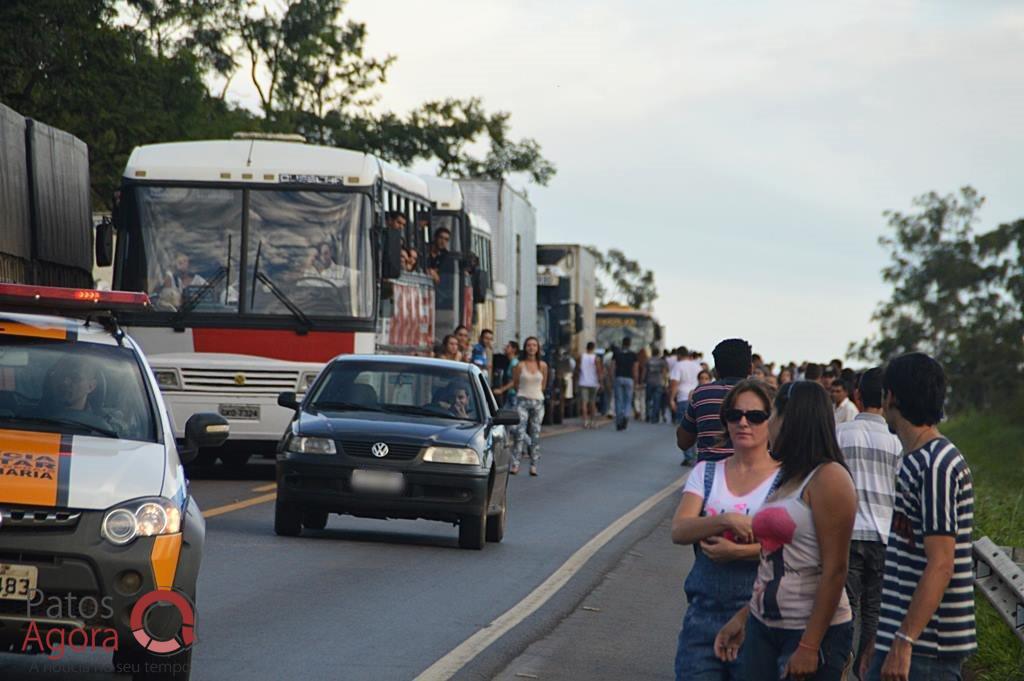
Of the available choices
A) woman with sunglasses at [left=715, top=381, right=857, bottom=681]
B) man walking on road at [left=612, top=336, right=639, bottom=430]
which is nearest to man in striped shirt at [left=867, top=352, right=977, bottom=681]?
woman with sunglasses at [left=715, top=381, right=857, bottom=681]

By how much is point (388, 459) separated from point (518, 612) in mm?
3312

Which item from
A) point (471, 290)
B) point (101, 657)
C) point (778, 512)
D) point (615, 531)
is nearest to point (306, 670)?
point (101, 657)

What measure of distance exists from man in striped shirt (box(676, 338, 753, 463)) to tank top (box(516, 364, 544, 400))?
48.3ft

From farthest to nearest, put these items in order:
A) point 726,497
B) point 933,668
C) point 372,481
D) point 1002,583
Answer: point 372,481 < point 1002,583 < point 726,497 < point 933,668

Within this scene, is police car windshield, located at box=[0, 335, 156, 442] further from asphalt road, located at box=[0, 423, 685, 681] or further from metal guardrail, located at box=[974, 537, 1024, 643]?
metal guardrail, located at box=[974, 537, 1024, 643]

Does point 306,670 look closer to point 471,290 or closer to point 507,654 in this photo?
point 507,654

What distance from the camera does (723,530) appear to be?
20.4 ft

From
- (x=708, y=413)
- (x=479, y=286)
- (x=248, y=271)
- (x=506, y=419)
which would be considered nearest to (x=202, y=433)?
(x=708, y=413)

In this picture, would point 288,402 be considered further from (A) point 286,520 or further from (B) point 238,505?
(B) point 238,505

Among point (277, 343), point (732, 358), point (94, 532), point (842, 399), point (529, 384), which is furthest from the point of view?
point (529, 384)

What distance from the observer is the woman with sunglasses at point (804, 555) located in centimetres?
586

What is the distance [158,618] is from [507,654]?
9.53 ft

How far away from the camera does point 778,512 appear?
5.94 metres

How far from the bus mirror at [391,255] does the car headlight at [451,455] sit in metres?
6.35
